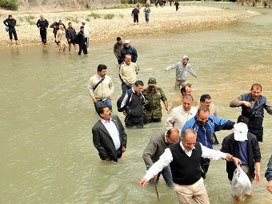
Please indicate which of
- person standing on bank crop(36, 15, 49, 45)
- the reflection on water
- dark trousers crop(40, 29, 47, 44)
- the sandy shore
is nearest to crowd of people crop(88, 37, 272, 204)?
the reflection on water

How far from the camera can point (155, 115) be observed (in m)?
10.5

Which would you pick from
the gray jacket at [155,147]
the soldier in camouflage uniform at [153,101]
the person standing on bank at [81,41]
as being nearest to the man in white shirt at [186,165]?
the gray jacket at [155,147]

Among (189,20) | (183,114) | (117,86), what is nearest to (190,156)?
(183,114)

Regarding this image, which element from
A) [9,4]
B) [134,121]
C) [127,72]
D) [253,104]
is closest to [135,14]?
[9,4]

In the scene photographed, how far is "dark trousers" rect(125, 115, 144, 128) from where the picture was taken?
33.0ft

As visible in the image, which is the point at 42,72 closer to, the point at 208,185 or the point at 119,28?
the point at 208,185

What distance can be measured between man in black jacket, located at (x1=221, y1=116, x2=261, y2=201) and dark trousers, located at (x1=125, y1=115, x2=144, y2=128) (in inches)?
161

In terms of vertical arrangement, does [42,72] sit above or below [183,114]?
below

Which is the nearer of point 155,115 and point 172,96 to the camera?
point 155,115

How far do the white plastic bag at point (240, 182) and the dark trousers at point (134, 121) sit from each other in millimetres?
4242

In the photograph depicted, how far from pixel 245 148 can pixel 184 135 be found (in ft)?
4.46

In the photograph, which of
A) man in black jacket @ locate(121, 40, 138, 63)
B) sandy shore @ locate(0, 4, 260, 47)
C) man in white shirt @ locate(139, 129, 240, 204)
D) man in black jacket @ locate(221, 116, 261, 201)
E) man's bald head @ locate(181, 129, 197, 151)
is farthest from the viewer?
sandy shore @ locate(0, 4, 260, 47)

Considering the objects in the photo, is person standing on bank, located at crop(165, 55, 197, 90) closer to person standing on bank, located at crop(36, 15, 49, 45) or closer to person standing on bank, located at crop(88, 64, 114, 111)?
person standing on bank, located at crop(88, 64, 114, 111)

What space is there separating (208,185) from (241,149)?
1.70 m
